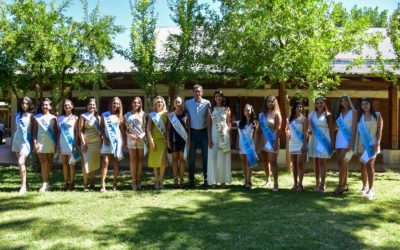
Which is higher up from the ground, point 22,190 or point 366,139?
point 366,139

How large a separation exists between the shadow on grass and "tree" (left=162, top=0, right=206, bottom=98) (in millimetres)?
3803

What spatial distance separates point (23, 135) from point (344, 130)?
511 cm

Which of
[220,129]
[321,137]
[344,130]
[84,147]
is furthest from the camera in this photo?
[220,129]

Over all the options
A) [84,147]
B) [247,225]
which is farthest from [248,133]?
[84,147]

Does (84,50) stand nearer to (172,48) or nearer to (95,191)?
(172,48)

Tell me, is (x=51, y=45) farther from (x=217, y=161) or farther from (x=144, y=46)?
(x=217, y=161)

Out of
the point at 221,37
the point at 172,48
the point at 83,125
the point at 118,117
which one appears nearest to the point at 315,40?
the point at 221,37

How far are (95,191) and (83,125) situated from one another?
109 centimetres

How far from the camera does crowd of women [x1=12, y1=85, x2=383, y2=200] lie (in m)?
6.93

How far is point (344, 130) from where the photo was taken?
6.68 metres

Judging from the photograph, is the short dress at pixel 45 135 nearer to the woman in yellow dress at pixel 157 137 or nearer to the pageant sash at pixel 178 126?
the woman in yellow dress at pixel 157 137

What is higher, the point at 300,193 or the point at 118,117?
the point at 118,117

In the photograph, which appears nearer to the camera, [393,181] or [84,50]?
[393,181]

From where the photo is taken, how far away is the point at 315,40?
8320 millimetres
